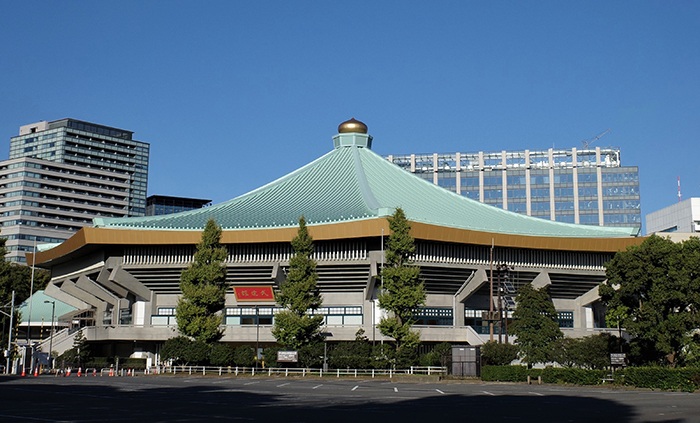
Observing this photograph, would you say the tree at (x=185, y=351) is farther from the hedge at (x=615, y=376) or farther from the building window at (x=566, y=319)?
the building window at (x=566, y=319)

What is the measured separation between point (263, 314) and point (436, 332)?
16780 mm

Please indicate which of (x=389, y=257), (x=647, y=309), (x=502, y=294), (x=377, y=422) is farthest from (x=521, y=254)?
(x=377, y=422)

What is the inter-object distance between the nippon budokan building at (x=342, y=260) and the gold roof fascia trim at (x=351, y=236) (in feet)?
0.29

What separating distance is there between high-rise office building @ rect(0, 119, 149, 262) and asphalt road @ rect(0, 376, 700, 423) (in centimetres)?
12657

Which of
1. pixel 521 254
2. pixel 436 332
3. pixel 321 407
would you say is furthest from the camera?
pixel 521 254

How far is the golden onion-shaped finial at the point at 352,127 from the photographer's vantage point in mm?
87438

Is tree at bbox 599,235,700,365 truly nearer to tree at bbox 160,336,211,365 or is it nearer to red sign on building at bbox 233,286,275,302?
tree at bbox 160,336,211,365

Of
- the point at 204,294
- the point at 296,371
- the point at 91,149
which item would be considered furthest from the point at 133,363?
the point at 91,149

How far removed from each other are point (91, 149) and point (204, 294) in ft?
418

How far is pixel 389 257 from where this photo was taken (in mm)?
57469

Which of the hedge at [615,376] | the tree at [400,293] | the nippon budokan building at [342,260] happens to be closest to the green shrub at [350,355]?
the tree at [400,293]

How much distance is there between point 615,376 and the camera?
46.0 meters

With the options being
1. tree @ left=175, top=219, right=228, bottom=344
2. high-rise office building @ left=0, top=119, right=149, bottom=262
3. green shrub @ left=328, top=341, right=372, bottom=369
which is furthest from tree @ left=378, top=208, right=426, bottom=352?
high-rise office building @ left=0, top=119, right=149, bottom=262

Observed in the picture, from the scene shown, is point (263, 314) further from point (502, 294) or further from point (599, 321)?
point (599, 321)
